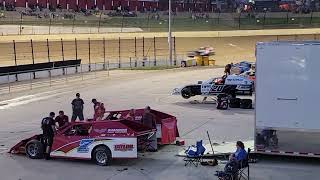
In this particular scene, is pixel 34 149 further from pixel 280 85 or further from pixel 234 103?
pixel 234 103

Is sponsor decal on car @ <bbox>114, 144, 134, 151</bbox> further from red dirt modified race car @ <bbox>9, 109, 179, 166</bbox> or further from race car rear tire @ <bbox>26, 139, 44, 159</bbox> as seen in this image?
race car rear tire @ <bbox>26, 139, 44, 159</bbox>

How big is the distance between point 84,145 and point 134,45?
5922 centimetres

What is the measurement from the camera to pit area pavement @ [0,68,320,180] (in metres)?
15.8

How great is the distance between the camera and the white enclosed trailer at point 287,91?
1594cm

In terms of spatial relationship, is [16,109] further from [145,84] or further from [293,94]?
[293,94]

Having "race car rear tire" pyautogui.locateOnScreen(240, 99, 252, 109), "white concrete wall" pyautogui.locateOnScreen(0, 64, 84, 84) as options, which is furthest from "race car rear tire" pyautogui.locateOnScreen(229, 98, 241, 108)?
"white concrete wall" pyautogui.locateOnScreen(0, 64, 84, 84)

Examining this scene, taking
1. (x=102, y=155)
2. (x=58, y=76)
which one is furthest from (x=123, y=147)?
(x=58, y=76)

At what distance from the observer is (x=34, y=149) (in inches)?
698

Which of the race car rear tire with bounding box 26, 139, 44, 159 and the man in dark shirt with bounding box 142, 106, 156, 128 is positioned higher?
the man in dark shirt with bounding box 142, 106, 156, 128

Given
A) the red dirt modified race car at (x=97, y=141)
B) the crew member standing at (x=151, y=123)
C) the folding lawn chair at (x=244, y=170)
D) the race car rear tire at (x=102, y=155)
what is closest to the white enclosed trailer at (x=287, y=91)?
the folding lawn chair at (x=244, y=170)

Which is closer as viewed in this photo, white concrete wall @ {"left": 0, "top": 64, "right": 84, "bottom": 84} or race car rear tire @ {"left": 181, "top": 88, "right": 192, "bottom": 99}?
race car rear tire @ {"left": 181, "top": 88, "right": 192, "bottom": 99}

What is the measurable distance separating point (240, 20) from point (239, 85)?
7129 cm

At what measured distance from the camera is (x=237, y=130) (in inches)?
891

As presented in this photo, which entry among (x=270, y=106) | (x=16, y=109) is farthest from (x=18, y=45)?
(x=270, y=106)
